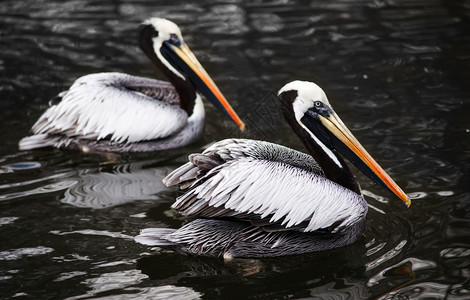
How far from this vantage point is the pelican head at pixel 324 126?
466 cm

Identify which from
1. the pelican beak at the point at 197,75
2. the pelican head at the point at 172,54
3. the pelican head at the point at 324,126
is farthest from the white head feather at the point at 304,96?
the pelican head at the point at 172,54

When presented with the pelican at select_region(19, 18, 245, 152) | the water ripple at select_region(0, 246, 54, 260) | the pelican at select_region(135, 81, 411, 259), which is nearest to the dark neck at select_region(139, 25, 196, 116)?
the pelican at select_region(19, 18, 245, 152)

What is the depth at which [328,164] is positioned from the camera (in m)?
4.73

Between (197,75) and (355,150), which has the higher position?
(197,75)

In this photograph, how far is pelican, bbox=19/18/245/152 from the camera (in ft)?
20.4

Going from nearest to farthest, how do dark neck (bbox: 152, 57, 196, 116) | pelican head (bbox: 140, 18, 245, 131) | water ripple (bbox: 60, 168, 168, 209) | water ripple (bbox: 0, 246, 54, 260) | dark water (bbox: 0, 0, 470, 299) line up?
1. dark water (bbox: 0, 0, 470, 299)
2. water ripple (bbox: 0, 246, 54, 260)
3. water ripple (bbox: 60, 168, 168, 209)
4. pelican head (bbox: 140, 18, 245, 131)
5. dark neck (bbox: 152, 57, 196, 116)

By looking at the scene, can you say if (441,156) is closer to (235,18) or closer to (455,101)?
(455,101)

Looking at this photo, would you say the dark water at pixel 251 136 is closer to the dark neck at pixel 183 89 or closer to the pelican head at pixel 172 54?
the dark neck at pixel 183 89

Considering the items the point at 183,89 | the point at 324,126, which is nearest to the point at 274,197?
the point at 324,126

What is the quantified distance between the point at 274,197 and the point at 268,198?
38 millimetres

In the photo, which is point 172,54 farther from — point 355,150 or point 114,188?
point 355,150

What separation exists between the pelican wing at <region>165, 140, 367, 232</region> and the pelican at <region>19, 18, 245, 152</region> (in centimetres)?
170

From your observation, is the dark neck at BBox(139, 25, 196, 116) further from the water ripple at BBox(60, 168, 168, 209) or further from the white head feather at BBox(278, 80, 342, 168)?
the white head feather at BBox(278, 80, 342, 168)

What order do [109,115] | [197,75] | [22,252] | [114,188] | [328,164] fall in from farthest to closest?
[197,75], [109,115], [114,188], [328,164], [22,252]
